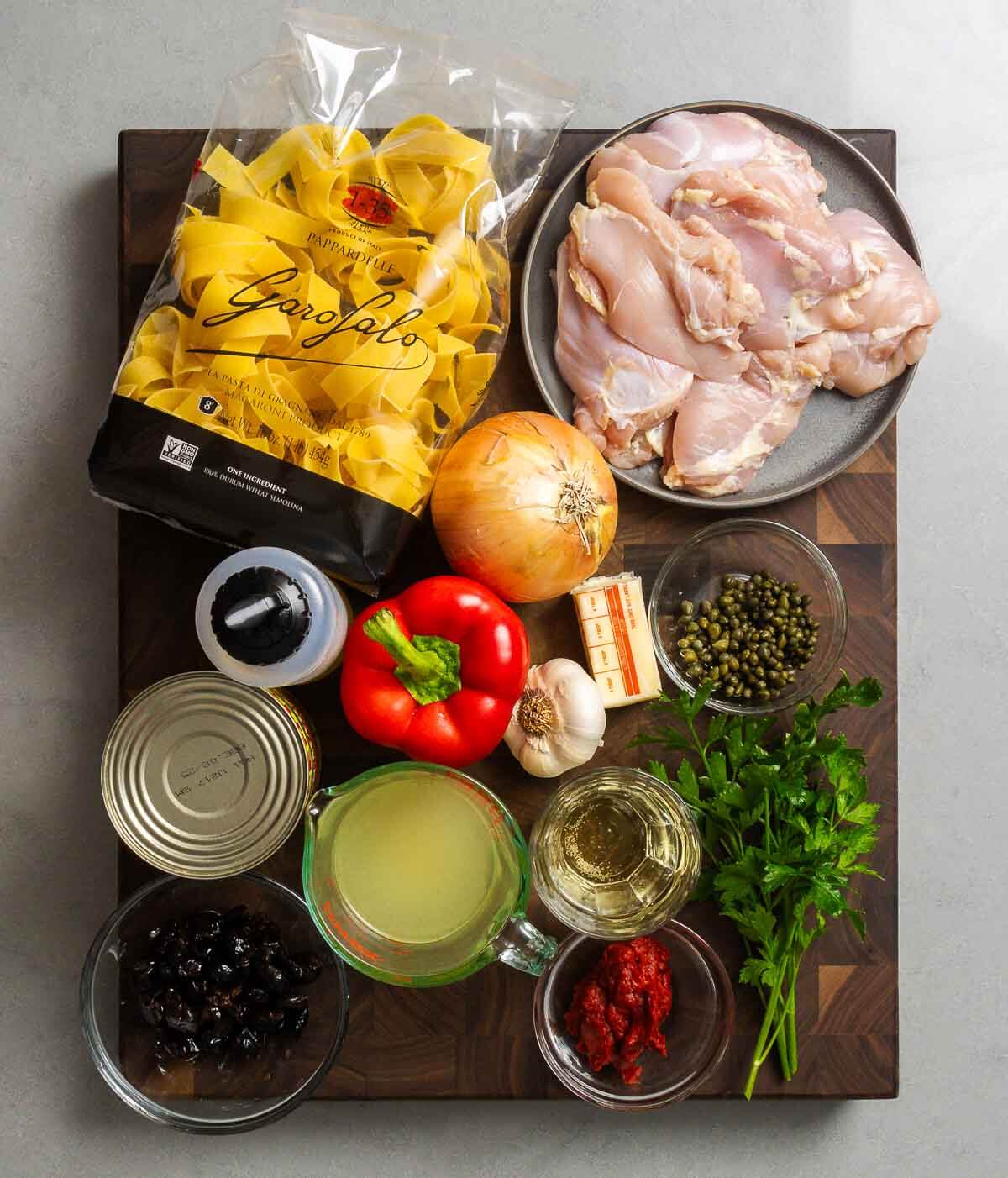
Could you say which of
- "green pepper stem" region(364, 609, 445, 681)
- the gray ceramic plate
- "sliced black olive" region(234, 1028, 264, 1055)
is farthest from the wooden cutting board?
"green pepper stem" region(364, 609, 445, 681)

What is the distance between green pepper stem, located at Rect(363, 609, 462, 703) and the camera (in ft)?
3.53

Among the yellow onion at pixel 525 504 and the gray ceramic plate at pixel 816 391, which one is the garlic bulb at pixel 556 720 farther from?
the gray ceramic plate at pixel 816 391

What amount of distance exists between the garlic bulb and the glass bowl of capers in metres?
0.14

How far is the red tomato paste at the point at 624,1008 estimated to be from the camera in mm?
1275

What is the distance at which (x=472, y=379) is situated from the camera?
50.5 inches

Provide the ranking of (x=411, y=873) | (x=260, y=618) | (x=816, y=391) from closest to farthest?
(x=260, y=618)
(x=411, y=873)
(x=816, y=391)

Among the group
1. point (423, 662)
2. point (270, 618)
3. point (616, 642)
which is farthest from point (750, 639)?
point (270, 618)

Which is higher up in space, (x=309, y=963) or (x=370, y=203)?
(x=370, y=203)

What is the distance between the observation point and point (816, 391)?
140 cm

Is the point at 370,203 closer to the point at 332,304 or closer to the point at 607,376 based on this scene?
the point at 332,304

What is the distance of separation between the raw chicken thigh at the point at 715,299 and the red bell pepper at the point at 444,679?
331 millimetres

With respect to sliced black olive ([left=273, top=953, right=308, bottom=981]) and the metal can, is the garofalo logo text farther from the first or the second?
sliced black olive ([left=273, top=953, right=308, bottom=981])

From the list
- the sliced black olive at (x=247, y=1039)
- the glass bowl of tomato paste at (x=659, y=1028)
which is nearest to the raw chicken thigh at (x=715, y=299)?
the glass bowl of tomato paste at (x=659, y=1028)

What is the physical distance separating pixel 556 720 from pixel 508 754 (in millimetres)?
104
